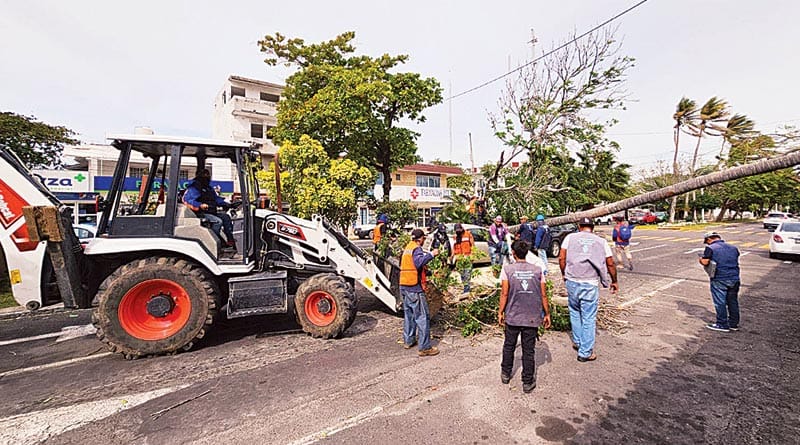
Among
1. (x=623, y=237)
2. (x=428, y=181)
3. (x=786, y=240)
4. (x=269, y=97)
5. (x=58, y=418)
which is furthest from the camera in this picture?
(x=428, y=181)

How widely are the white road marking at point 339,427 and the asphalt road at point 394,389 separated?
16mm

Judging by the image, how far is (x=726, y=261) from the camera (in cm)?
555

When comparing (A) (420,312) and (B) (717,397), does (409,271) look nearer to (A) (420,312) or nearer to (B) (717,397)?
(A) (420,312)

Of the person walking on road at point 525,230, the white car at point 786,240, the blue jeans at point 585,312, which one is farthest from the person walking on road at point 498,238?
the white car at point 786,240

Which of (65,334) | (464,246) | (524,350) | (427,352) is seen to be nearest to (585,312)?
(524,350)

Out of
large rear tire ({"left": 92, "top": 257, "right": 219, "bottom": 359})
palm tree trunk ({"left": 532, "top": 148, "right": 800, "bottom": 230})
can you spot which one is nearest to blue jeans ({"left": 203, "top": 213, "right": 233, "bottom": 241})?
large rear tire ({"left": 92, "top": 257, "right": 219, "bottom": 359})

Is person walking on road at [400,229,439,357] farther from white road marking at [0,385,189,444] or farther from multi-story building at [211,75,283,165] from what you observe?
multi-story building at [211,75,283,165]

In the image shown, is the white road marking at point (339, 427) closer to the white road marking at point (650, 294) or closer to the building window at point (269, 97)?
the white road marking at point (650, 294)

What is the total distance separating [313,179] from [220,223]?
9.56 m

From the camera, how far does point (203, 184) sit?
218 inches

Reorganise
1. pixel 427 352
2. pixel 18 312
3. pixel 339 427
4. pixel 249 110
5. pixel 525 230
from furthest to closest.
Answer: pixel 249 110 → pixel 525 230 → pixel 18 312 → pixel 427 352 → pixel 339 427

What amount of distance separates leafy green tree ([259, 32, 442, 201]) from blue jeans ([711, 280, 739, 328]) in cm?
1331

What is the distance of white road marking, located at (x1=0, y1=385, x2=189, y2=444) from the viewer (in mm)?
3117

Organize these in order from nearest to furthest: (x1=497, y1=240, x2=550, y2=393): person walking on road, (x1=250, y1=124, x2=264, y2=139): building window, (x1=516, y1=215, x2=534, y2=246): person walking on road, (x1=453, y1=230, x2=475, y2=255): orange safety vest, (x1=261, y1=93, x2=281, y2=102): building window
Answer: (x1=497, y1=240, x2=550, y2=393): person walking on road < (x1=453, y1=230, x2=475, y2=255): orange safety vest < (x1=516, y1=215, x2=534, y2=246): person walking on road < (x1=250, y1=124, x2=264, y2=139): building window < (x1=261, y1=93, x2=281, y2=102): building window
